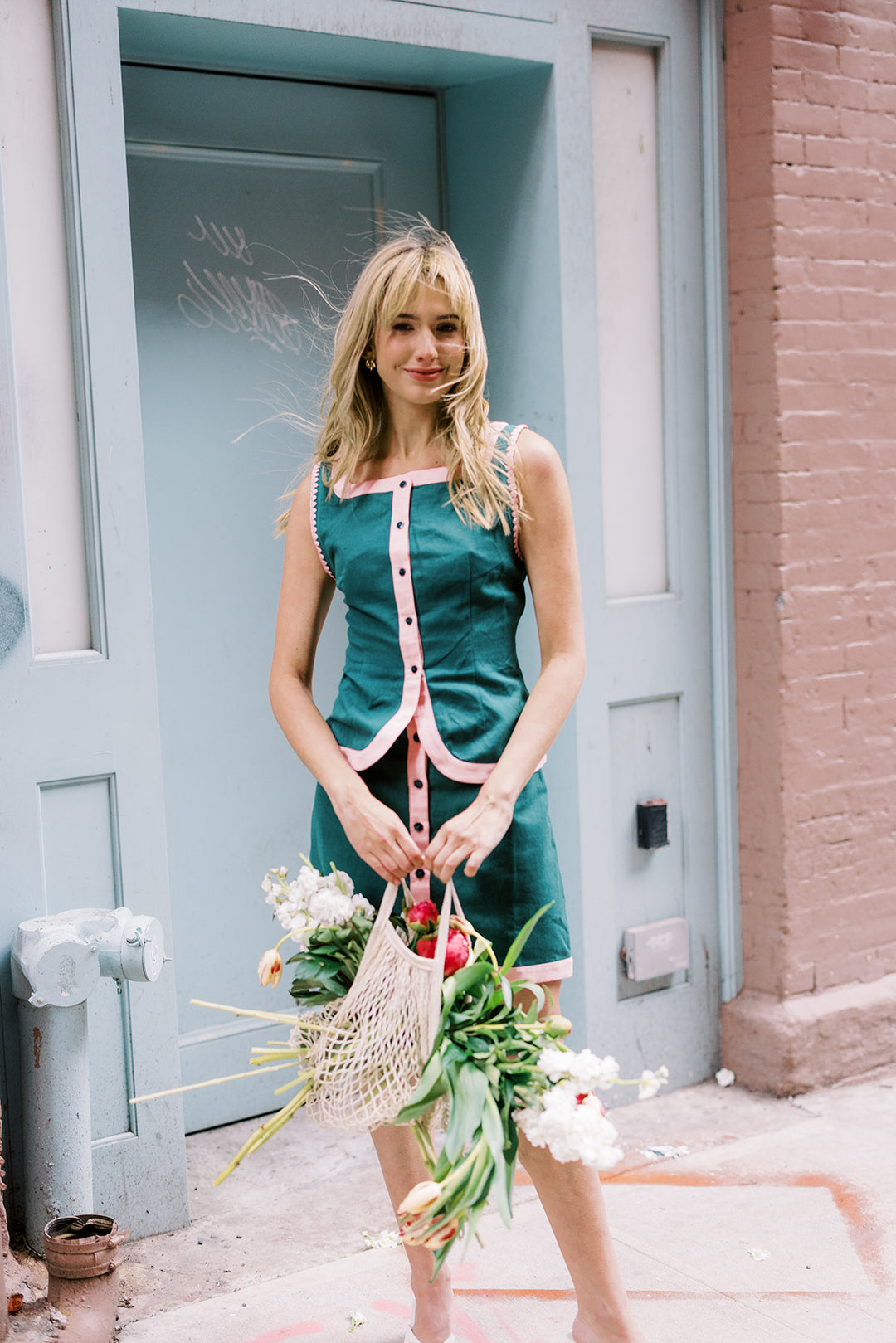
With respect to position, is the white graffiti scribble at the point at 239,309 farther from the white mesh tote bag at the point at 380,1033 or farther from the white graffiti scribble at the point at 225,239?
the white mesh tote bag at the point at 380,1033

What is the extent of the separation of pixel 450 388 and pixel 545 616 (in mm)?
425

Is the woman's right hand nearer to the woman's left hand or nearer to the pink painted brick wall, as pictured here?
the woman's left hand

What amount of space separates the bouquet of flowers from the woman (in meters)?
0.12

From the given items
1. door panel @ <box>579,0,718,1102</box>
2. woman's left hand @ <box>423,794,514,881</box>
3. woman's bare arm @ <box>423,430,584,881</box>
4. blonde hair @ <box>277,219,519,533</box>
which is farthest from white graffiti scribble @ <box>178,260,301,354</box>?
woman's left hand @ <box>423,794,514,881</box>

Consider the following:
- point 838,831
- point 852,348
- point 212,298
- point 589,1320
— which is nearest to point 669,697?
point 838,831

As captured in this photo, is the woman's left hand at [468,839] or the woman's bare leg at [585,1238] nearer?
the woman's left hand at [468,839]

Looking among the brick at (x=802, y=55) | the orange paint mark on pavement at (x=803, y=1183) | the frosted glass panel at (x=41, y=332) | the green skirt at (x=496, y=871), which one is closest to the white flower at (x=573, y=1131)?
the green skirt at (x=496, y=871)

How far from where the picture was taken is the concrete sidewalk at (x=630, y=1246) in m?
2.79

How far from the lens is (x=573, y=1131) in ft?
6.31

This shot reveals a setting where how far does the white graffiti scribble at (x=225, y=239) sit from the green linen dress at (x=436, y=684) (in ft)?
4.43

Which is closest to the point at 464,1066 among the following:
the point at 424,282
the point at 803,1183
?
the point at 424,282

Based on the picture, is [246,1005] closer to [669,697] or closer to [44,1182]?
[44,1182]

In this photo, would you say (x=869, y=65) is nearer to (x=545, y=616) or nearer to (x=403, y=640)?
(x=545, y=616)

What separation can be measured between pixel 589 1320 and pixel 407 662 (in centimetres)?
118
